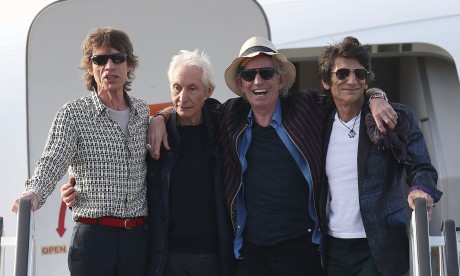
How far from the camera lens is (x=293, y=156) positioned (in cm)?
343

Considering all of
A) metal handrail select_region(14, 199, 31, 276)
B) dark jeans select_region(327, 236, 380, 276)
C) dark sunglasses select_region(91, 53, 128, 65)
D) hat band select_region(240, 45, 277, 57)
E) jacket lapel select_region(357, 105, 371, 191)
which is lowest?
dark jeans select_region(327, 236, 380, 276)

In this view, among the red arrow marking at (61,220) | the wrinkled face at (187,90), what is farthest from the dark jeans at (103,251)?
the red arrow marking at (61,220)

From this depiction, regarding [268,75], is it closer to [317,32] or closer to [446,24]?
[317,32]

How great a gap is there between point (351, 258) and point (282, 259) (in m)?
0.29

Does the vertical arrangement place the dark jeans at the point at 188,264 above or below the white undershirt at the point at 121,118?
below

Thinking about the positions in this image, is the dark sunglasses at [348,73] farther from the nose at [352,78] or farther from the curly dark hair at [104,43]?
the curly dark hair at [104,43]

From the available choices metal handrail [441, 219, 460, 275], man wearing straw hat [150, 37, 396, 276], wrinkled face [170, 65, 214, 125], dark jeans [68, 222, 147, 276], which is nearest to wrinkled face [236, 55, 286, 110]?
man wearing straw hat [150, 37, 396, 276]

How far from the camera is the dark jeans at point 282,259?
3.40 m

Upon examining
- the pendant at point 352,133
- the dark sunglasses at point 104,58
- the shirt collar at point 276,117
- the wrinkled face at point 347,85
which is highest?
the dark sunglasses at point 104,58

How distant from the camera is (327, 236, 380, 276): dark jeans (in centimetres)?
329

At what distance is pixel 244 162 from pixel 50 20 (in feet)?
4.85

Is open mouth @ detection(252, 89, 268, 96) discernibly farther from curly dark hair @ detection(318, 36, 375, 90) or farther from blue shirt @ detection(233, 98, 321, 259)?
curly dark hair @ detection(318, 36, 375, 90)

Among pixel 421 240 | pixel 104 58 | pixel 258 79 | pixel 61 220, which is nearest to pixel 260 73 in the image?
pixel 258 79

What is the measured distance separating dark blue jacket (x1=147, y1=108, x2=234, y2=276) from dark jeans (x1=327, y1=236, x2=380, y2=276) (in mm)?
444
